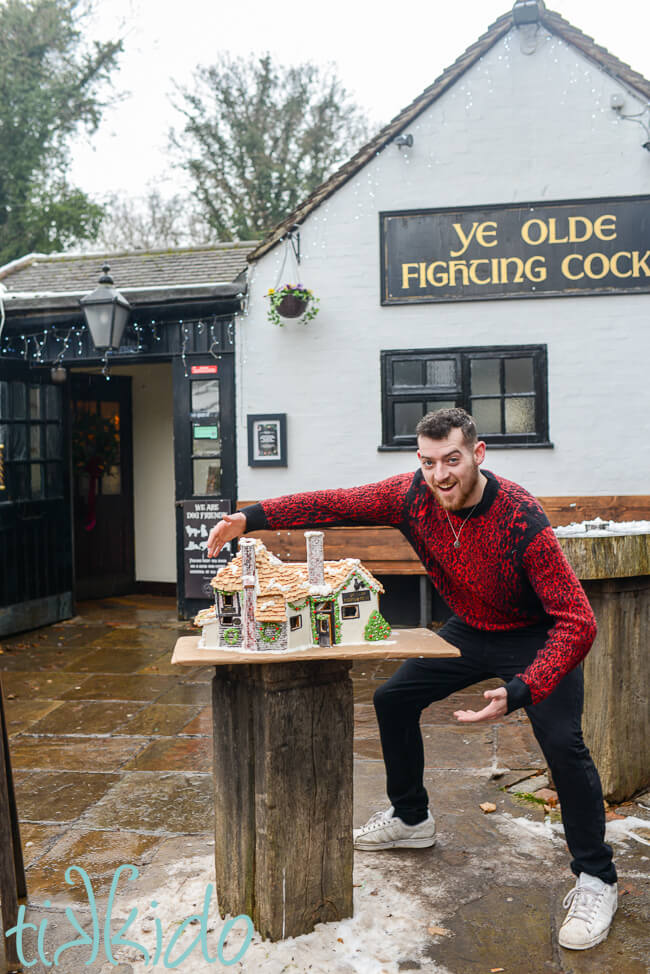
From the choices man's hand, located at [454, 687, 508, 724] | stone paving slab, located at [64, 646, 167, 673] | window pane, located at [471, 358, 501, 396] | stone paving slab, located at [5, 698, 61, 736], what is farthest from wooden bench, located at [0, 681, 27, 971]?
window pane, located at [471, 358, 501, 396]

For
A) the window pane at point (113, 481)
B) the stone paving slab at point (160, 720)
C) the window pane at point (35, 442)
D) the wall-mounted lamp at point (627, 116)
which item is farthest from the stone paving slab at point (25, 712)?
the wall-mounted lamp at point (627, 116)

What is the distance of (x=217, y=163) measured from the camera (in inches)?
843

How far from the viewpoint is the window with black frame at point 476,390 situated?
331 inches

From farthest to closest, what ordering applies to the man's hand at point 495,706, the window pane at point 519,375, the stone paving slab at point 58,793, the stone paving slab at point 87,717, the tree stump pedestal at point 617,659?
the window pane at point 519,375 < the stone paving slab at point 87,717 < the stone paving slab at point 58,793 < the tree stump pedestal at point 617,659 < the man's hand at point 495,706

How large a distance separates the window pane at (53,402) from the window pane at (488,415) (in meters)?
4.48

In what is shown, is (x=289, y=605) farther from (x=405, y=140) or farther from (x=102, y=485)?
(x=102, y=485)

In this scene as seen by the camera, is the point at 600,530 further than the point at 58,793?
No

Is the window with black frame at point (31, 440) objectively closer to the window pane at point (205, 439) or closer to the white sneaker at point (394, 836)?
the window pane at point (205, 439)

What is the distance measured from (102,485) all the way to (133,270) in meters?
2.74

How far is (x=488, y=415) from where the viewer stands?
8.54 m

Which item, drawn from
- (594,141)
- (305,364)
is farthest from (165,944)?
(594,141)

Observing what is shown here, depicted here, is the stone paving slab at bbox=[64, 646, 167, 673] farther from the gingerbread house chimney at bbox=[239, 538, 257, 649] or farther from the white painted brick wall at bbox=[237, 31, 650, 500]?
the gingerbread house chimney at bbox=[239, 538, 257, 649]

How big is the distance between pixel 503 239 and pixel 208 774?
19.0 feet

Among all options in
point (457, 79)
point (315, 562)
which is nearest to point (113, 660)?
point (315, 562)
